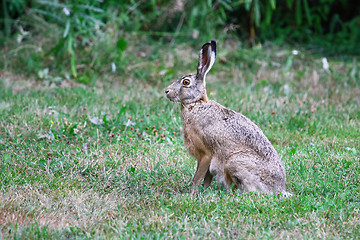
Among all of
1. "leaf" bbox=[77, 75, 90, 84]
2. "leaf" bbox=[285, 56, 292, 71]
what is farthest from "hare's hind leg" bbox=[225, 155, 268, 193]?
"leaf" bbox=[285, 56, 292, 71]

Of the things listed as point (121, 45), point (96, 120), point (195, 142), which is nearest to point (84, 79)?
point (121, 45)

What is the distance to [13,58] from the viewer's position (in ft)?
32.8

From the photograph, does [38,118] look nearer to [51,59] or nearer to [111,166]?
[111,166]

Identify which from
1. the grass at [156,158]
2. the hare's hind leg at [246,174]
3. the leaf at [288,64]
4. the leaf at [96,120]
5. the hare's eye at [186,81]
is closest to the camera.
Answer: the grass at [156,158]

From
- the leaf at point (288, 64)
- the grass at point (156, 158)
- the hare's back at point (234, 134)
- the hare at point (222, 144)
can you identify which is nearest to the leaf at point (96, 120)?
the grass at point (156, 158)

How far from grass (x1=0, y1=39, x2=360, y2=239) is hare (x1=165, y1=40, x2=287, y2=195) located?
0.20 meters

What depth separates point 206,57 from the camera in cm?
549

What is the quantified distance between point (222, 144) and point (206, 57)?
1.02 meters

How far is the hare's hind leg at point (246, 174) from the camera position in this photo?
16.2 ft

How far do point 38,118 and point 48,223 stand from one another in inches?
118

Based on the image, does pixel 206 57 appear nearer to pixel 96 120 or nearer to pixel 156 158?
pixel 156 158

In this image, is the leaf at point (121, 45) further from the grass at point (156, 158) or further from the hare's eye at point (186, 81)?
the hare's eye at point (186, 81)

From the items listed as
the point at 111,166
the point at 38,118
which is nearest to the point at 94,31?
the point at 38,118

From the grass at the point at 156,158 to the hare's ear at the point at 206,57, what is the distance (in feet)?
3.91
